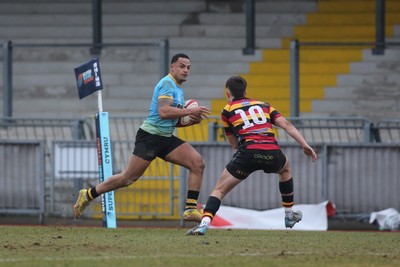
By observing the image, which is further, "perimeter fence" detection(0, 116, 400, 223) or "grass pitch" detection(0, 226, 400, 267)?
"perimeter fence" detection(0, 116, 400, 223)

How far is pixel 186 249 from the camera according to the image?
10.1 metres

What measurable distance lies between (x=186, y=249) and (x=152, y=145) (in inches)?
101

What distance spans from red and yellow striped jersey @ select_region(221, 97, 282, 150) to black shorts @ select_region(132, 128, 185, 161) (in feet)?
3.29

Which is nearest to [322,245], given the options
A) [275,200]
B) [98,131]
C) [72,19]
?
[98,131]

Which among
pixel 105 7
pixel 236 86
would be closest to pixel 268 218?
pixel 236 86

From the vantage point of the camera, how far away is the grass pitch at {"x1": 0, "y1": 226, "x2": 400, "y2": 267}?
357 inches

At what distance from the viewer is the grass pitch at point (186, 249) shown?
908 centimetres

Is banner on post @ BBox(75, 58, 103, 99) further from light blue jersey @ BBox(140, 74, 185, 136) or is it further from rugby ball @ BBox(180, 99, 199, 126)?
rugby ball @ BBox(180, 99, 199, 126)

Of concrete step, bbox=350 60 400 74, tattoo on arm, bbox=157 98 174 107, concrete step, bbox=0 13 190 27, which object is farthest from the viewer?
concrete step, bbox=0 13 190 27

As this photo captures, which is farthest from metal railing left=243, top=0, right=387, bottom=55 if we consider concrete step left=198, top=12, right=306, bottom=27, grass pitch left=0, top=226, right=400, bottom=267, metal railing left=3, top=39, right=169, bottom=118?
grass pitch left=0, top=226, right=400, bottom=267

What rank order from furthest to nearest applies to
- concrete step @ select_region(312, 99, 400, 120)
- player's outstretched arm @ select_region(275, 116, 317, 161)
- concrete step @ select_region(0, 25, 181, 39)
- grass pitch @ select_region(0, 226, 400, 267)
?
concrete step @ select_region(0, 25, 181, 39) → concrete step @ select_region(312, 99, 400, 120) → player's outstretched arm @ select_region(275, 116, 317, 161) → grass pitch @ select_region(0, 226, 400, 267)

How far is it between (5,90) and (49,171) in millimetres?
1721

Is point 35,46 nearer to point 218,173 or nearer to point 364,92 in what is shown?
point 218,173

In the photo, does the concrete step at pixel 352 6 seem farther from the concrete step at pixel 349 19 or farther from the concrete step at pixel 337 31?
the concrete step at pixel 337 31
